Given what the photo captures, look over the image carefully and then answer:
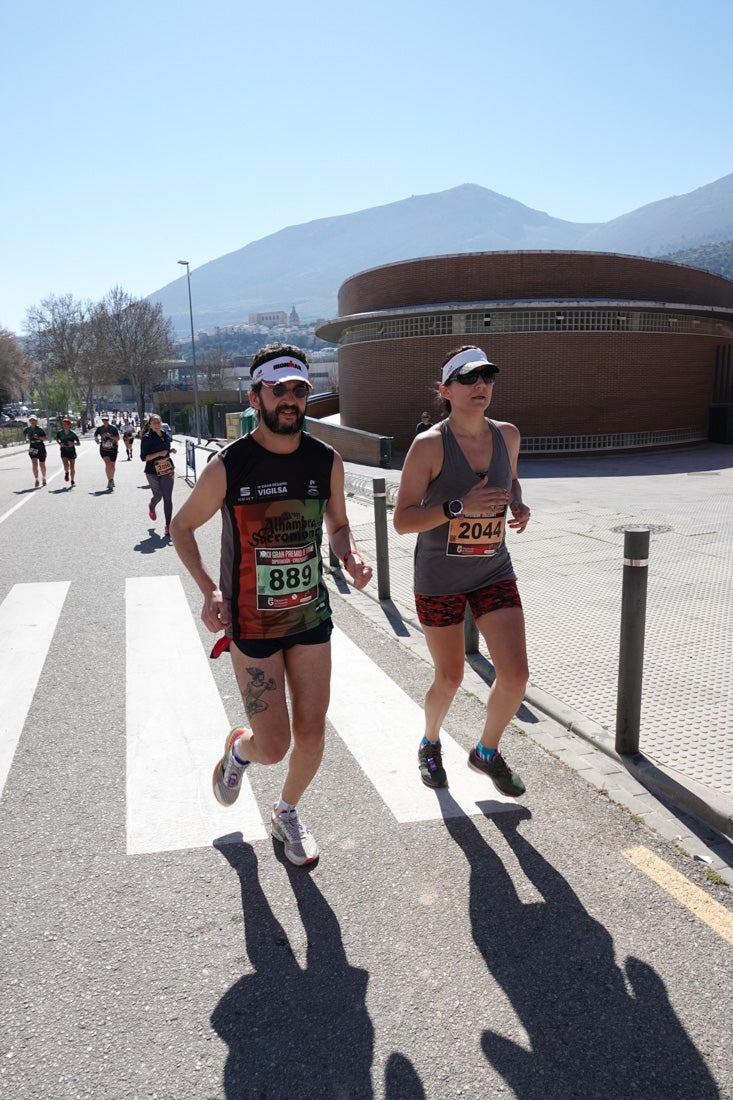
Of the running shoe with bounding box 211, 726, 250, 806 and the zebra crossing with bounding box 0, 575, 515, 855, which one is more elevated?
the running shoe with bounding box 211, 726, 250, 806

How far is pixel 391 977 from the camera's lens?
273 centimetres

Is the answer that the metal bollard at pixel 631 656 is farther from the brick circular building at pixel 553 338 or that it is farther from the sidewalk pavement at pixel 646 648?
the brick circular building at pixel 553 338

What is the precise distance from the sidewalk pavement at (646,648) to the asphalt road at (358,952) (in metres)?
0.29

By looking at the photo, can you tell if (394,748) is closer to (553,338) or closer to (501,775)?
(501,775)

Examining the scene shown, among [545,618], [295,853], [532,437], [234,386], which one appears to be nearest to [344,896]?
[295,853]

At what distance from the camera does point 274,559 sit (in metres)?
3.26

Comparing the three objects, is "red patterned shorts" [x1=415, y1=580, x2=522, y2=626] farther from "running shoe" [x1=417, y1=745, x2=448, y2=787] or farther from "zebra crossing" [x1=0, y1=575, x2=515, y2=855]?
"zebra crossing" [x1=0, y1=575, x2=515, y2=855]

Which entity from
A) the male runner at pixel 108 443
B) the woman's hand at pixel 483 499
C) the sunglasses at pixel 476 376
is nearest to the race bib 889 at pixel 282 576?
the woman's hand at pixel 483 499

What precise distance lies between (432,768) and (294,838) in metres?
0.94

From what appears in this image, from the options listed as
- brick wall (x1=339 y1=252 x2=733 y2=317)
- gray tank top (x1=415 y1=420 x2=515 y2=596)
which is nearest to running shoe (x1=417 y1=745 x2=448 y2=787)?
gray tank top (x1=415 y1=420 x2=515 y2=596)

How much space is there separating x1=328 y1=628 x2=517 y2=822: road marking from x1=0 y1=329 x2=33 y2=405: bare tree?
3377 inches

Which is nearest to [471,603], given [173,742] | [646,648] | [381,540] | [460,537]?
[460,537]

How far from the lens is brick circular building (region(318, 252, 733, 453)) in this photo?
25.2m

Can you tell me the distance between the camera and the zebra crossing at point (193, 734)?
12.7 ft
